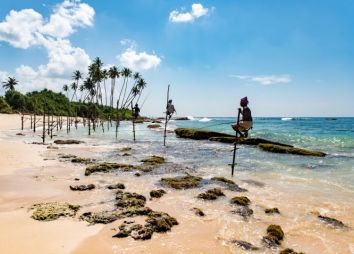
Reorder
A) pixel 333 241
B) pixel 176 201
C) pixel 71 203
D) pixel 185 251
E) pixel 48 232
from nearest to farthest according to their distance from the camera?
pixel 185 251, pixel 48 232, pixel 333 241, pixel 71 203, pixel 176 201

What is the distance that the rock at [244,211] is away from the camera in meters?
10.6

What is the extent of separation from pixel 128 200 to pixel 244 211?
13.1ft

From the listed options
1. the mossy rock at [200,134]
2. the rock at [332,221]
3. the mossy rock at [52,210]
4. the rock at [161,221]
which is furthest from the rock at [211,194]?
the mossy rock at [200,134]

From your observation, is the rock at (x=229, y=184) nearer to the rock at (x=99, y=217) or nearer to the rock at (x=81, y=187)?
the rock at (x=81, y=187)

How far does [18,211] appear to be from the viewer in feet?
32.2

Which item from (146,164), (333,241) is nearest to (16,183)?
(146,164)

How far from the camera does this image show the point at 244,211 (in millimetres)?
10891

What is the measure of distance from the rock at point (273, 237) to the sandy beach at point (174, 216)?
0.48ft

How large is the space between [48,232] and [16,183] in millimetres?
6136

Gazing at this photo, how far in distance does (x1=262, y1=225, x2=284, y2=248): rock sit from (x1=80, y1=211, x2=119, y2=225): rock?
171 inches

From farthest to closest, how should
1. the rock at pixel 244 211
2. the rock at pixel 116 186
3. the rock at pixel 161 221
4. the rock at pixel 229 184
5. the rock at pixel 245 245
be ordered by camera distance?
the rock at pixel 229 184 < the rock at pixel 116 186 < the rock at pixel 244 211 < the rock at pixel 161 221 < the rock at pixel 245 245

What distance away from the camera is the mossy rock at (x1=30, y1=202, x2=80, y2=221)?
9291mm

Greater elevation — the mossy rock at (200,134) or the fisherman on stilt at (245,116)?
the fisherman on stilt at (245,116)

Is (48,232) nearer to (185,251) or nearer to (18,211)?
(18,211)
